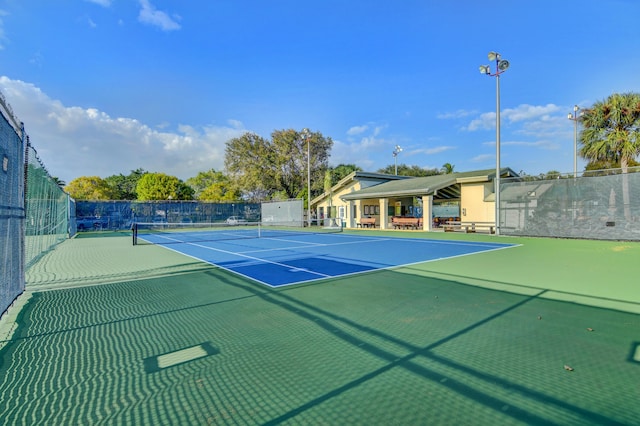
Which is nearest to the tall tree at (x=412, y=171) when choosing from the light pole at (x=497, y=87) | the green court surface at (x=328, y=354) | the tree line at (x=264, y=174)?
the tree line at (x=264, y=174)

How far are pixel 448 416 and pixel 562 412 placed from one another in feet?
2.77

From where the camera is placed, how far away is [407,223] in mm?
24469

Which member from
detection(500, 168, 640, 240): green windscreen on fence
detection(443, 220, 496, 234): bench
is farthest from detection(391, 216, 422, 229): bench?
detection(500, 168, 640, 240): green windscreen on fence

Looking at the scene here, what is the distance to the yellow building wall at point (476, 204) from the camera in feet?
66.6

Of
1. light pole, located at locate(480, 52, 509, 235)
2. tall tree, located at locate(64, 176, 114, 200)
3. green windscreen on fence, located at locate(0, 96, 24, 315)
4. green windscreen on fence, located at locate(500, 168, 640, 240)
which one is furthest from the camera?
tall tree, located at locate(64, 176, 114, 200)

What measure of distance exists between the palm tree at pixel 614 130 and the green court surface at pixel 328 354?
16.7 meters

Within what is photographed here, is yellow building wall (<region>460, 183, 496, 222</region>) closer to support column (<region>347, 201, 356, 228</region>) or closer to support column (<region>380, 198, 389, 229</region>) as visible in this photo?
support column (<region>380, 198, 389, 229</region>)

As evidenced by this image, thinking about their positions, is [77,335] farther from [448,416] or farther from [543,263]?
[543,263]

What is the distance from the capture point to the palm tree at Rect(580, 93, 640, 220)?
17.7m

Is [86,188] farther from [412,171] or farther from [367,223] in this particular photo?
[412,171]

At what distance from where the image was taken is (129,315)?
4.79 m

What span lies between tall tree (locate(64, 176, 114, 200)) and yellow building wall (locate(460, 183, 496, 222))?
171 ft

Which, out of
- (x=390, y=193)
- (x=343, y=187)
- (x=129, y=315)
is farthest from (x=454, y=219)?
(x=129, y=315)

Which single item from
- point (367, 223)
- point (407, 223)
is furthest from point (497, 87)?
point (367, 223)
